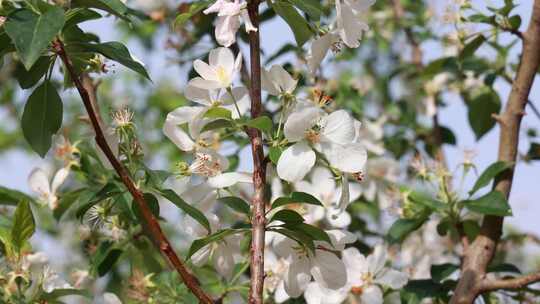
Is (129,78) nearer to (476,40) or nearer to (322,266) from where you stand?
(476,40)

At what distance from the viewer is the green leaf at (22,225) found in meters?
1.37

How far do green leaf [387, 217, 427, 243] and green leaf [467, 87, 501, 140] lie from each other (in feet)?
1.76

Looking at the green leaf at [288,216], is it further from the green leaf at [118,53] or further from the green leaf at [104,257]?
the green leaf at [104,257]

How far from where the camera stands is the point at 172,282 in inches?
66.6

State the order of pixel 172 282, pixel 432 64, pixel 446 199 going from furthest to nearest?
1. pixel 432 64
2. pixel 446 199
3. pixel 172 282

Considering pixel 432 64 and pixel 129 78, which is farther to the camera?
pixel 129 78

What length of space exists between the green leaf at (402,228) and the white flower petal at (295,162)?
717 mm

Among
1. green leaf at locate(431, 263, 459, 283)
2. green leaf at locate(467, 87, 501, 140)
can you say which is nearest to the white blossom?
green leaf at locate(431, 263, 459, 283)

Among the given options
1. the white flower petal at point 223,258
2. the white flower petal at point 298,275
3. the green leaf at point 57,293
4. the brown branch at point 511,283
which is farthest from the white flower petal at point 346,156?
the green leaf at point 57,293

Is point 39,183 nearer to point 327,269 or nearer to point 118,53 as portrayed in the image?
point 118,53

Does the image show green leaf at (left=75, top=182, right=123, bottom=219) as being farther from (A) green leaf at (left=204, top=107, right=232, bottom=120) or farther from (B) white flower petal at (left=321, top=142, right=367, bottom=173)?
(B) white flower petal at (left=321, top=142, right=367, bottom=173)

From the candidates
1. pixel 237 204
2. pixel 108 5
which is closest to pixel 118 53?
pixel 108 5

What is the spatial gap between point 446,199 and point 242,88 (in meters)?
0.69

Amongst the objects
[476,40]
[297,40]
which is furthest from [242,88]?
[476,40]
